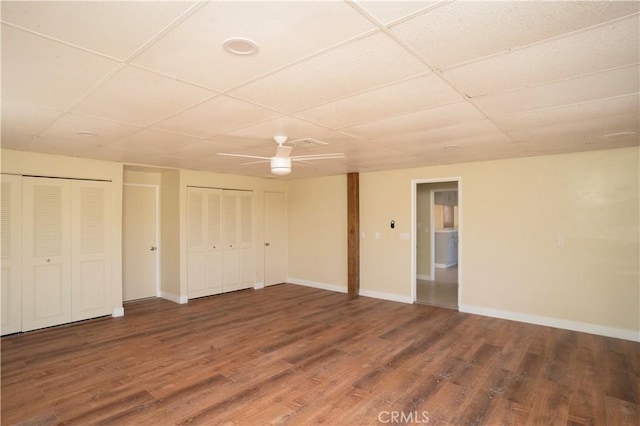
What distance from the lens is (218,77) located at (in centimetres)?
207

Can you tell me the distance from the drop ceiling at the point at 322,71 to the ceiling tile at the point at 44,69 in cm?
1

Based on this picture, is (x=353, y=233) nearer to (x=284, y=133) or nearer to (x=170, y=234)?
(x=170, y=234)

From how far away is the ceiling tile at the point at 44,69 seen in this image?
168 cm

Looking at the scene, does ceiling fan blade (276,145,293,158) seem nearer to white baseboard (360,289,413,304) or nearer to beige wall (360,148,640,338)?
beige wall (360,148,640,338)

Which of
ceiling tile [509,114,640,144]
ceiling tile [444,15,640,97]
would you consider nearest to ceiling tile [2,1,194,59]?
ceiling tile [444,15,640,97]

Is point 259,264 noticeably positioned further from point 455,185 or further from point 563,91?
point 563,91

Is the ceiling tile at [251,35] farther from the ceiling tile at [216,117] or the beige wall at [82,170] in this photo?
the beige wall at [82,170]

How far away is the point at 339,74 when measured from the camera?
2.03 metres

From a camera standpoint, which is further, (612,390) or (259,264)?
(259,264)

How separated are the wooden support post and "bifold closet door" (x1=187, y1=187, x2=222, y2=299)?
2.56m

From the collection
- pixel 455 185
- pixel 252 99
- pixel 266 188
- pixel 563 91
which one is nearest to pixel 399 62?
pixel 252 99

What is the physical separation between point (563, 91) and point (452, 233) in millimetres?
8127

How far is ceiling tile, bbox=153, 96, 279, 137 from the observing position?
2.56 meters

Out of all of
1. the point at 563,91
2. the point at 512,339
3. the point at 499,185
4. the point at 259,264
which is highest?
the point at 563,91
